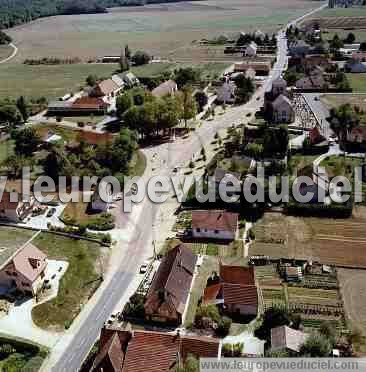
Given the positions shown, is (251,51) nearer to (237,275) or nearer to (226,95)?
(226,95)

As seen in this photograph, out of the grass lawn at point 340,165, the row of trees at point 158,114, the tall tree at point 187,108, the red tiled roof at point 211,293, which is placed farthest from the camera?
the tall tree at point 187,108

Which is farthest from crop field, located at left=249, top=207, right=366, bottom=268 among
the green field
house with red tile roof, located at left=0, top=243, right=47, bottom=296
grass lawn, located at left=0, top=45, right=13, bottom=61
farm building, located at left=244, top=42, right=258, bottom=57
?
the green field

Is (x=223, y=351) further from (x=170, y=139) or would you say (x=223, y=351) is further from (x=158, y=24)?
(x=158, y=24)

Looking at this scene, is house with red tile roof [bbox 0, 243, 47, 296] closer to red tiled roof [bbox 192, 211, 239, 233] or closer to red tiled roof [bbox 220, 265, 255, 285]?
red tiled roof [bbox 192, 211, 239, 233]

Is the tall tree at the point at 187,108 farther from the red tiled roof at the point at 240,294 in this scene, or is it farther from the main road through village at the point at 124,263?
the red tiled roof at the point at 240,294

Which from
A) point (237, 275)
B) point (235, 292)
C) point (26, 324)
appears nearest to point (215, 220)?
point (237, 275)

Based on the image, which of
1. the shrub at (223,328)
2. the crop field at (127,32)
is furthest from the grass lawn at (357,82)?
the shrub at (223,328)
